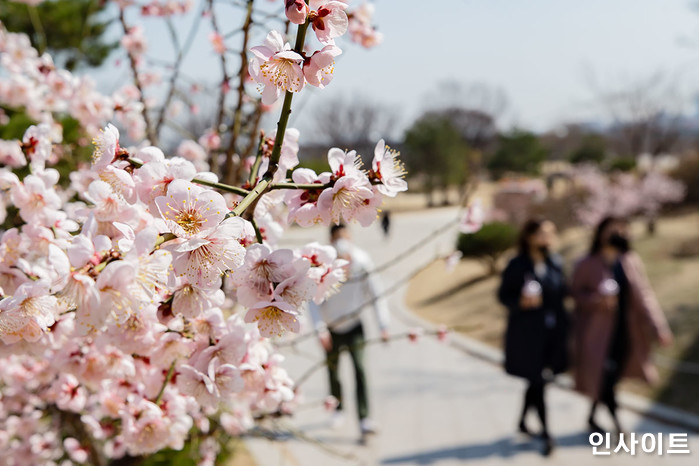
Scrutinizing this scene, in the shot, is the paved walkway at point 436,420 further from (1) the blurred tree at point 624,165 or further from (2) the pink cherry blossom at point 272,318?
(1) the blurred tree at point 624,165

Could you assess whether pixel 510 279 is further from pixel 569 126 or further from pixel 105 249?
pixel 569 126

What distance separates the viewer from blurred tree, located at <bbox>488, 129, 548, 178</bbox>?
35562mm

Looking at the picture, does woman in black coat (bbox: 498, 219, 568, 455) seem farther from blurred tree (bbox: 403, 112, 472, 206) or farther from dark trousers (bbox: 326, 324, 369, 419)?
blurred tree (bbox: 403, 112, 472, 206)

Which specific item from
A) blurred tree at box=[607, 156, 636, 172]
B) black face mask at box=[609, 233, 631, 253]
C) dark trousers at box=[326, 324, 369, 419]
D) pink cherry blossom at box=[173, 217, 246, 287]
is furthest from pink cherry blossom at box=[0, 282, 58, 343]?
blurred tree at box=[607, 156, 636, 172]

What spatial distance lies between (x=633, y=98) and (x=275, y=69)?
2926 cm

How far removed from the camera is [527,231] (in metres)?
3.97

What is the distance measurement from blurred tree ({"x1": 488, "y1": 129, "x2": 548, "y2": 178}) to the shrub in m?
26.5

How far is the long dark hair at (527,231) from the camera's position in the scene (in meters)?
3.94

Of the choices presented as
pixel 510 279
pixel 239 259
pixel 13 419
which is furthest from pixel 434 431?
pixel 239 259

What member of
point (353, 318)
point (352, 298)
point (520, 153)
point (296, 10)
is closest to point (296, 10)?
point (296, 10)

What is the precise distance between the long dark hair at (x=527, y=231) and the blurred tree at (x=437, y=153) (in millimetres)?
27910

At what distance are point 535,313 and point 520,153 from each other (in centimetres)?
3392

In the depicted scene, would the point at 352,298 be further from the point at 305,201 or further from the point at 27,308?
the point at 27,308

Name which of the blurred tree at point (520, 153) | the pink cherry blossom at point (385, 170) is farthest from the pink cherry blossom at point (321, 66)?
the blurred tree at point (520, 153)
